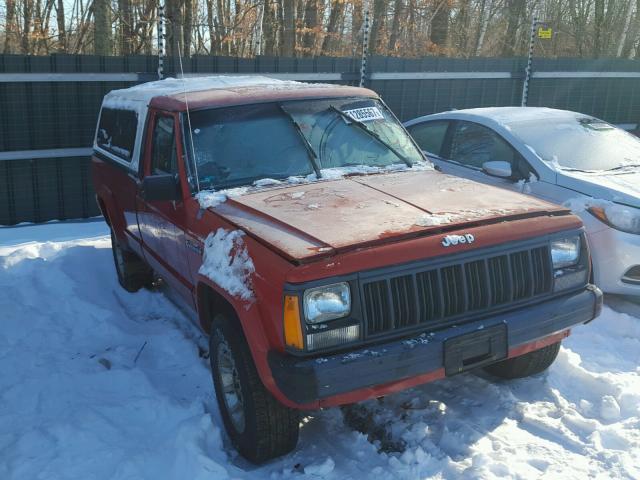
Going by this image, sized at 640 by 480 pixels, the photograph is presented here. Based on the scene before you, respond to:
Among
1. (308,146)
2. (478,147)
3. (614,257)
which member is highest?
(308,146)

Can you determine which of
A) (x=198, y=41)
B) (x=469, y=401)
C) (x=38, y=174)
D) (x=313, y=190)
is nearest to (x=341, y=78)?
(x=38, y=174)

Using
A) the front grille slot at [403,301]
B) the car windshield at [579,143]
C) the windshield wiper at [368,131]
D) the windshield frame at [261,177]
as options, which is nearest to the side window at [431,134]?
the car windshield at [579,143]

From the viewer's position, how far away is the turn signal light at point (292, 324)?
9.21 feet

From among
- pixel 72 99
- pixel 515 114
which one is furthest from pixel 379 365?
pixel 72 99

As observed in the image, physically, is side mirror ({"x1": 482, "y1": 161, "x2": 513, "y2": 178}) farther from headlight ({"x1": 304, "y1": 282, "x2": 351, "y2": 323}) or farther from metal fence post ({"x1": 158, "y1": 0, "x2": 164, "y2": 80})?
metal fence post ({"x1": 158, "y1": 0, "x2": 164, "y2": 80})

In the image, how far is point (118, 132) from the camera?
571 cm

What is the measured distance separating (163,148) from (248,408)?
2.14m

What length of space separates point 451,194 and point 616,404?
61.9 inches

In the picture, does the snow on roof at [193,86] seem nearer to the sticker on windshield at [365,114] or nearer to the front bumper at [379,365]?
the sticker on windshield at [365,114]

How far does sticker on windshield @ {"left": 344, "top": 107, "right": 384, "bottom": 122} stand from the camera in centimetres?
453

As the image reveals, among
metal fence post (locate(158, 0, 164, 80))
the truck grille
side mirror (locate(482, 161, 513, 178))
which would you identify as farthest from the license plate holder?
metal fence post (locate(158, 0, 164, 80))

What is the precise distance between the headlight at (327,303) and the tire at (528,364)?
1.59 metres

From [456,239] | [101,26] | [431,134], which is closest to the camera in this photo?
[456,239]

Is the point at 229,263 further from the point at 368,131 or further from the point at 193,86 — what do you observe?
the point at 193,86
